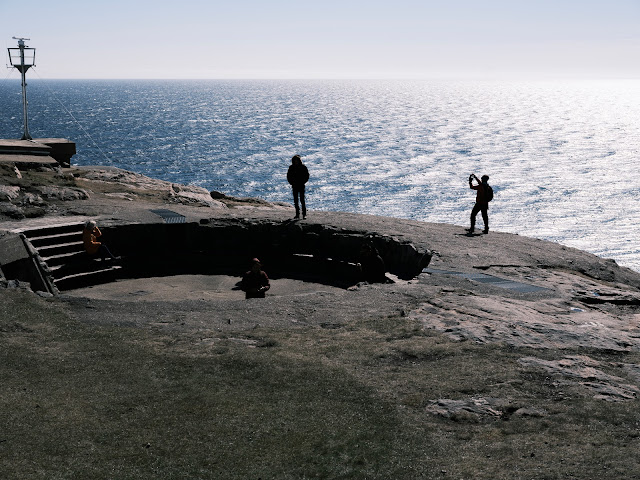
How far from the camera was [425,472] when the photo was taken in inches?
233

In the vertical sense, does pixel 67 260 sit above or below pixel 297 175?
below

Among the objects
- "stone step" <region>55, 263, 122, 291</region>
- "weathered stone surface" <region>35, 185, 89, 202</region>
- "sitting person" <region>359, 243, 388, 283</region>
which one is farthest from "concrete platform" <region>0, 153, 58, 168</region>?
"sitting person" <region>359, 243, 388, 283</region>

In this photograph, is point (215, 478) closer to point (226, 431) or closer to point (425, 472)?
point (226, 431)

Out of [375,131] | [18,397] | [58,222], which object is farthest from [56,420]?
[375,131]

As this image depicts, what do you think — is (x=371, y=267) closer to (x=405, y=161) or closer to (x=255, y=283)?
(x=255, y=283)

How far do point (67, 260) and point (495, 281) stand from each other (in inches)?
384

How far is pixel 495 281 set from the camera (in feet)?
43.4

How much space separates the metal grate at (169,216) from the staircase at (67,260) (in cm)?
211

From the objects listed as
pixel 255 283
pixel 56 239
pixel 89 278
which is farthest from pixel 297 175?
pixel 56 239

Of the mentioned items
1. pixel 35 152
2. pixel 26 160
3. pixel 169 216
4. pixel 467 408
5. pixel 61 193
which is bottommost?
pixel 467 408

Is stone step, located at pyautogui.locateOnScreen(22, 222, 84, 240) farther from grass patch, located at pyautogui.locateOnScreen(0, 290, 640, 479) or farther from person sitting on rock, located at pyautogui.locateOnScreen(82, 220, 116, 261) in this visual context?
grass patch, located at pyautogui.locateOnScreen(0, 290, 640, 479)

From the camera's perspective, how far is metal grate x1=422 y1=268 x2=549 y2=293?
12.7 metres

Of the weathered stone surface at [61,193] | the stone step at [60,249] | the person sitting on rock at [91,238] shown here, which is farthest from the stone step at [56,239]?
the weathered stone surface at [61,193]

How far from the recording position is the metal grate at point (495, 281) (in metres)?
12.7
